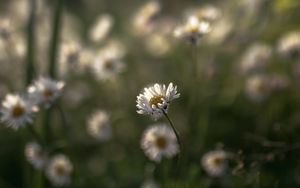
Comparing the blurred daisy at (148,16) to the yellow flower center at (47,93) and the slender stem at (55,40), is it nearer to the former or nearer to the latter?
the slender stem at (55,40)

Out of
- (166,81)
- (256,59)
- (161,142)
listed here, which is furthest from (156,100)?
(166,81)

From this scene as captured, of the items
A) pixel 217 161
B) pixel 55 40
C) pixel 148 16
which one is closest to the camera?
pixel 217 161

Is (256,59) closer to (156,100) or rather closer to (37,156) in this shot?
(37,156)

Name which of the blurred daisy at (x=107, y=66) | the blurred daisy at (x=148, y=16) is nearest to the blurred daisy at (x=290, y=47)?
the blurred daisy at (x=148, y=16)

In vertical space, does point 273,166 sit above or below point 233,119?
below

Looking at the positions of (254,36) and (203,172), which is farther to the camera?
(254,36)

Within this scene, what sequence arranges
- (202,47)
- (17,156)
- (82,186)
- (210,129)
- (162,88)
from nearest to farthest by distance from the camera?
(162,88)
(82,186)
(210,129)
(17,156)
(202,47)

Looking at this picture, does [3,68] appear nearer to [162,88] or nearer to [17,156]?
[17,156]

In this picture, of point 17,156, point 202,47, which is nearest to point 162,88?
point 17,156
